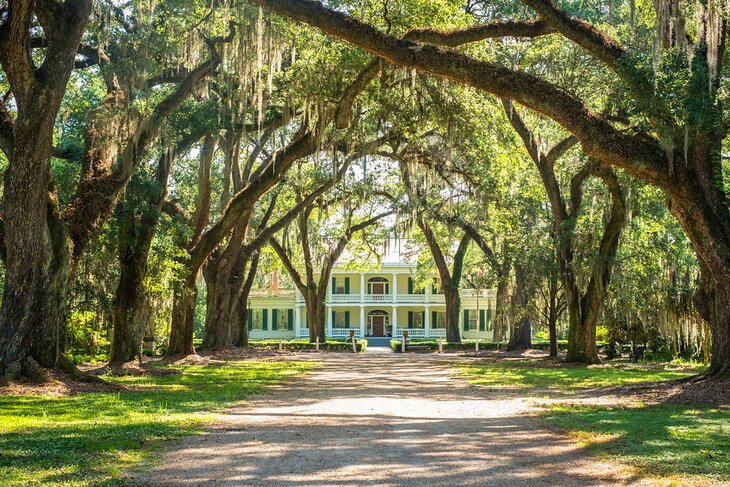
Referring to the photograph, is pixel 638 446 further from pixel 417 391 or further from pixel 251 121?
pixel 251 121

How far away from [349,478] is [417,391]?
8.41 meters

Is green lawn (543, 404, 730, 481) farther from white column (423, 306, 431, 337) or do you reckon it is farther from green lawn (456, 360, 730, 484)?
white column (423, 306, 431, 337)

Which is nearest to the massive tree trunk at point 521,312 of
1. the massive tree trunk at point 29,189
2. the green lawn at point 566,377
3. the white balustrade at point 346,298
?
the green lawn at point 566,377

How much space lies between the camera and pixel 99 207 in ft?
44.5

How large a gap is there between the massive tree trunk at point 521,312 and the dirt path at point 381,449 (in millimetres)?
17181

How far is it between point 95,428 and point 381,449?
2854mm

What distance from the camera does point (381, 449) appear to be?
676 centimetres

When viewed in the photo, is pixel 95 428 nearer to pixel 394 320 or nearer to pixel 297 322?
pixel 394 320

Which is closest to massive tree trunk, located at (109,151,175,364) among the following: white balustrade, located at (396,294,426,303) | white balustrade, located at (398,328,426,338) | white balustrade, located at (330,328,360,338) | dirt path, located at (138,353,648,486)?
dirt path, located at (138,353,648,486)

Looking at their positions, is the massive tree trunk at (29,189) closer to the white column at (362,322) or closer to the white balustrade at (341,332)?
the white column at (362,322)

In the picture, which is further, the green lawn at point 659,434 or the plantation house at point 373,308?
the plantation house at point 373,308

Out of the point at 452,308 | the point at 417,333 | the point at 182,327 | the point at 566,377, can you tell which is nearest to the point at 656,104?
the point at 566,377

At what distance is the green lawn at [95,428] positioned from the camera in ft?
17.8

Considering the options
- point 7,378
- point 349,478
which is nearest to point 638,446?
point 349,478
